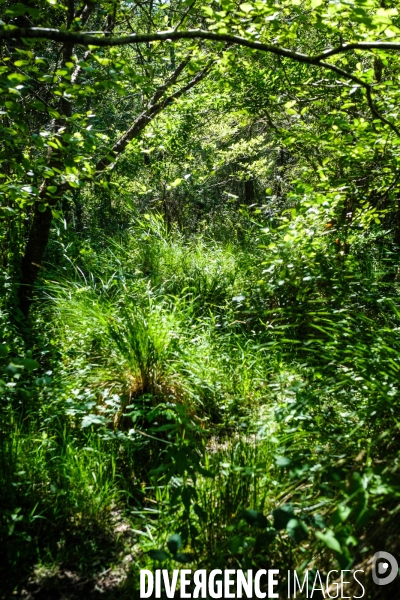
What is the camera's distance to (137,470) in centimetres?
288

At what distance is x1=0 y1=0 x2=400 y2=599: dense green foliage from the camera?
1996 mm

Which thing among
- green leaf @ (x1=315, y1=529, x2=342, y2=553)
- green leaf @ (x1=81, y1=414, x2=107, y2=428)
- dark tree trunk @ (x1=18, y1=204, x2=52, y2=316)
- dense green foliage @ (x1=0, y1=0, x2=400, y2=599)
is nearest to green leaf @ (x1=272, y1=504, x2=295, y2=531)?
dense green foliage @ (x1=0, y1=0, x2=400, y2=599)

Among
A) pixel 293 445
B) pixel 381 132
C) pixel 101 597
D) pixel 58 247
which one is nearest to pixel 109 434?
pixel 101 597

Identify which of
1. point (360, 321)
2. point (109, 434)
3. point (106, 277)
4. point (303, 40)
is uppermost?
point (303, 40)

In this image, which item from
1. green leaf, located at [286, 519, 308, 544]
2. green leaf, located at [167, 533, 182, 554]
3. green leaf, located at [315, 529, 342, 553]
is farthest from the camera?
green leaf, located at [167, 533, 182, 554]

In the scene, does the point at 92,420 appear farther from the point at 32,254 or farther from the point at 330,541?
the point at 32,254

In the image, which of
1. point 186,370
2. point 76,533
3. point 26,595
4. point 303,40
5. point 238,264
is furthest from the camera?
point 303,40

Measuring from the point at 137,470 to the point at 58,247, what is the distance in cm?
405

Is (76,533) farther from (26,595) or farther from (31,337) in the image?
(31,337)

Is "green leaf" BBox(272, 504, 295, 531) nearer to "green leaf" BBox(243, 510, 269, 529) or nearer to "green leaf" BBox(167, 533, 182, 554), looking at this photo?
"green leaf" BBox(243, 510, 269, 529)

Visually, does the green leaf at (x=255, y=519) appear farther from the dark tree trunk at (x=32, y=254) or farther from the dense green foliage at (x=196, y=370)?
the dark tree trunk at (x=32, y=254)

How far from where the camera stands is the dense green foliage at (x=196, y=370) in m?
2.00

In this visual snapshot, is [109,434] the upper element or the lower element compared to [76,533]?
upper

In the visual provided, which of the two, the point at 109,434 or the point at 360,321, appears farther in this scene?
the point at 360,321
